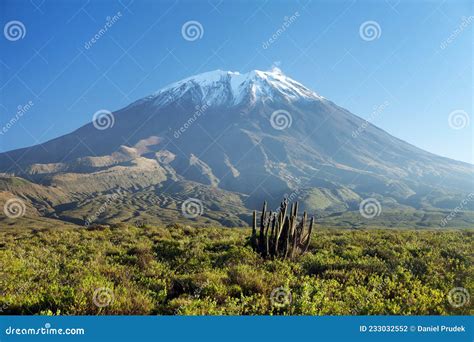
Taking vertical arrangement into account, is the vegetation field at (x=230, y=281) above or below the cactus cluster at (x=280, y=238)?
below

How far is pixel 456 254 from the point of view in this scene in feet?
→ 45.0

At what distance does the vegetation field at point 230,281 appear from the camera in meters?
7.92

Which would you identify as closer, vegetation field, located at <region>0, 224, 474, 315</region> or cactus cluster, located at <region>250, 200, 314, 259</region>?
vegetation field, located at <region>0, 224, 474, 315</region>

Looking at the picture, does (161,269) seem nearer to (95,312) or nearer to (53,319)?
(95,312)

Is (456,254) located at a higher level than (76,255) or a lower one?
higher

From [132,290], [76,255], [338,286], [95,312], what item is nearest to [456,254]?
[338,286]

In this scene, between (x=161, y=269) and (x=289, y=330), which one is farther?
(x=161, y=269)

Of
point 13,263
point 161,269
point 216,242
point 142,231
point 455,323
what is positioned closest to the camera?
point 455,323

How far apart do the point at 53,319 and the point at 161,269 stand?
4.30m

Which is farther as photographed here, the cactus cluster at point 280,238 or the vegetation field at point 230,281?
the cactus cluster at point 280,238

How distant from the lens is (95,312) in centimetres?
768

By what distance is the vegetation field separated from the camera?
7.92 meters

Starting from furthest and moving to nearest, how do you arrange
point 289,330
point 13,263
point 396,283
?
1. point 13,263
2. point 396,283
3. point 289,330

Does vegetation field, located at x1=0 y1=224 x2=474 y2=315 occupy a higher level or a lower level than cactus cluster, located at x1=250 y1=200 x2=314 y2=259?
lower
